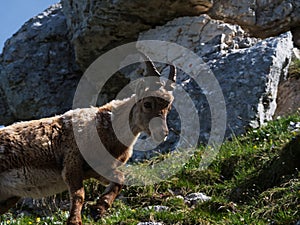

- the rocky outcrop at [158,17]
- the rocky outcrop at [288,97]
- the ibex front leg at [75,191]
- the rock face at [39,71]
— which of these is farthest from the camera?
the rock face at [39,71]

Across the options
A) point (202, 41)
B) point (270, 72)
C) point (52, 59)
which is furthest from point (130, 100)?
point (52, 59)

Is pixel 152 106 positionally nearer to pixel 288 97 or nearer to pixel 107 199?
pixel 107 199

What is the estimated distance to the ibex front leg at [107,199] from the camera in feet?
30.2

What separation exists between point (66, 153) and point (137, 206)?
59.6 inches

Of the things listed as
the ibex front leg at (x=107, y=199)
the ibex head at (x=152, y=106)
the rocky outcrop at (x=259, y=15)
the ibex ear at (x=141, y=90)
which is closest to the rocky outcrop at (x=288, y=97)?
the rocky outcrop at (x=259, y=15)

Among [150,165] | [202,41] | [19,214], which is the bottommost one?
[19,214]

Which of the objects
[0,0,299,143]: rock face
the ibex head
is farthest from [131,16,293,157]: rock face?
the ibex head

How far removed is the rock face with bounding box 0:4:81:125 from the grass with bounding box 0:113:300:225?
22.3 ft

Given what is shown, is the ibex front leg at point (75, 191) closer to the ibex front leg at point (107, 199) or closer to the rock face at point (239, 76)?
the ibex front leg at point (107, 199)

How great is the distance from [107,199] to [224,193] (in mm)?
1820

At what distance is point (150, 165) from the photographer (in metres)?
11.5

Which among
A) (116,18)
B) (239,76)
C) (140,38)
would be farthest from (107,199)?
(140,38)

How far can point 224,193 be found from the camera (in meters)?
9.42

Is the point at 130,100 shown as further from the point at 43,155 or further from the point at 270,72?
the point at 270,72
